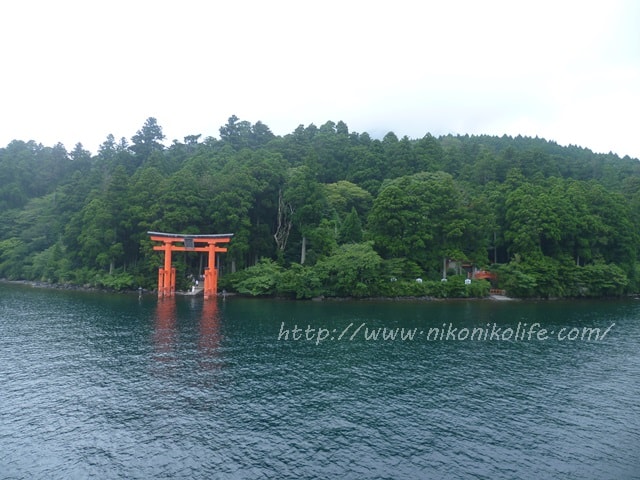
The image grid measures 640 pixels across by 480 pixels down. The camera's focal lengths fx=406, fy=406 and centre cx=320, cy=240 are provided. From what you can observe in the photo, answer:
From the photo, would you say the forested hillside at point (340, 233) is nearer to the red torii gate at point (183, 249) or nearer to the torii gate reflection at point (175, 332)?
the red torii gate at point (183, 249)

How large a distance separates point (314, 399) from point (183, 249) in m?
34.9

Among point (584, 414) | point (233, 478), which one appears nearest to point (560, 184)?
point (584, 414)

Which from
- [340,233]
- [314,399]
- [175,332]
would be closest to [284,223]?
[340,233]

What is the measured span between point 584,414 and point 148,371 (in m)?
Result: 21.0

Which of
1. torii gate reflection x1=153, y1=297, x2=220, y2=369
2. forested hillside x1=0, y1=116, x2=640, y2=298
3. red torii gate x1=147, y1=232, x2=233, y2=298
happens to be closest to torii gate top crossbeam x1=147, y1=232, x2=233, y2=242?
red torii gate x1=147, y1=232, x2=233, y2=298

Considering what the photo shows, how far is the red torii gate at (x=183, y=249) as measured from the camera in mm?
47781

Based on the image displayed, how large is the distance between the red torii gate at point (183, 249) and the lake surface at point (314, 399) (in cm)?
1309

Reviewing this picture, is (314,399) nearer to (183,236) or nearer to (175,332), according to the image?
(175,332)

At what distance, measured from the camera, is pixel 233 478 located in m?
12.7

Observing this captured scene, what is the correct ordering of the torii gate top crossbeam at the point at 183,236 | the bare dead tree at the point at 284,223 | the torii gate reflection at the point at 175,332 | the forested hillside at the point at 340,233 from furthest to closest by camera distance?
1. the bare dead tree at the point at 284,223
2. the forested hillside at the point at 340,233
3. the torii gate top crossbeam at the point at 183,236
4. the torii gate reflection at the point at 175,332

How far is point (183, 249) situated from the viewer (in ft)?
161

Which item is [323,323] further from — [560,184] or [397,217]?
[560,184]

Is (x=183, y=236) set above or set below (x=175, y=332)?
above

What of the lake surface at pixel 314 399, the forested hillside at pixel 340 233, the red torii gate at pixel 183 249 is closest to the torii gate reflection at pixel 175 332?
the lake surface at pixel 314 399
